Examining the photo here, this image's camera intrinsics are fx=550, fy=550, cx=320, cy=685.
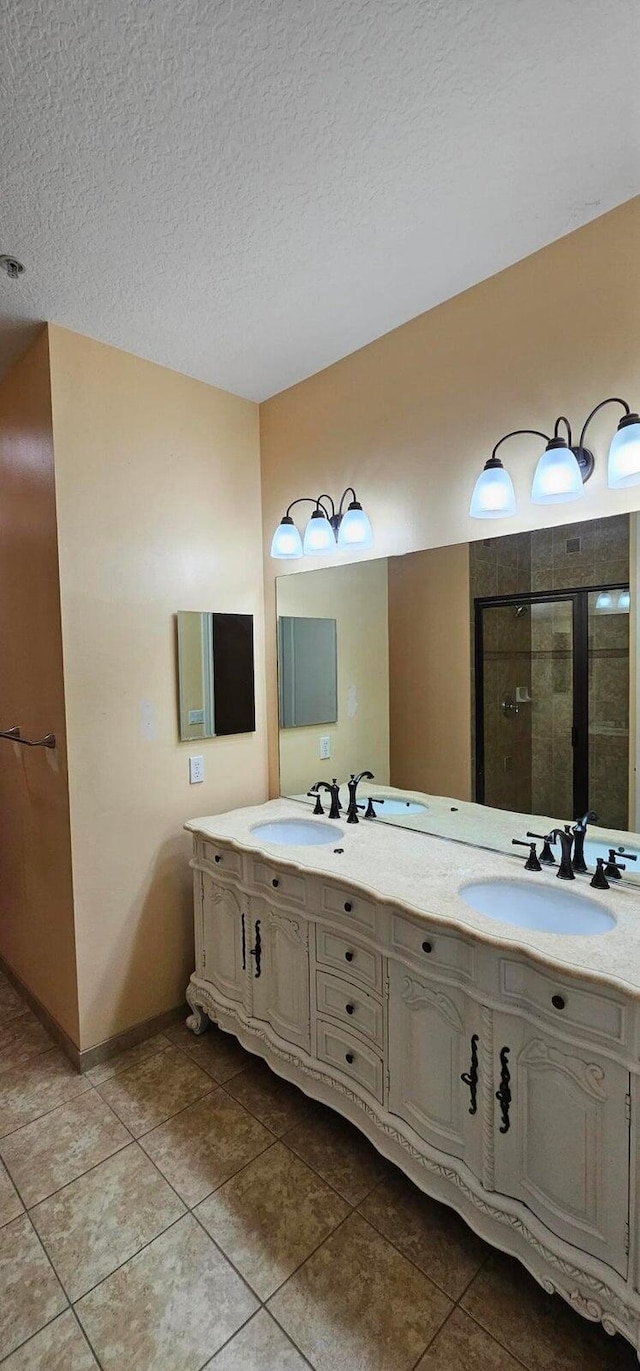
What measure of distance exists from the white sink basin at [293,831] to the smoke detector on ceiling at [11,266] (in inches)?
73.4

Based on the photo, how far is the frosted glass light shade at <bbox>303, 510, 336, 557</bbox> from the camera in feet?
7.02

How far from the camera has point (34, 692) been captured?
2078 mm

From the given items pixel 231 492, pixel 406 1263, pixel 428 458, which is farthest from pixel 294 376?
pixel 406 1263

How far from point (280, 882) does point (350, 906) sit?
0.29 metres

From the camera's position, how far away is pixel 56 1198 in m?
1.47

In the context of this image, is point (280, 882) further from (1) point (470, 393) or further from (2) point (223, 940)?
(1) point (470, 393)

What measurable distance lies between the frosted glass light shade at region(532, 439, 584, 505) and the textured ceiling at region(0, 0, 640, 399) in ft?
2.01

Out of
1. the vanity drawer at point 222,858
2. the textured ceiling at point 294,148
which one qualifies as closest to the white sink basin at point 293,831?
the vanity drawer at point 222,858

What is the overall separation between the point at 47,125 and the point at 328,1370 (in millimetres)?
2588

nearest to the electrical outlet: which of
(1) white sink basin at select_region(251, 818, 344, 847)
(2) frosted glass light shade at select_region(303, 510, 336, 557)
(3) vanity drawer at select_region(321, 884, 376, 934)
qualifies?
(1) white sink basin at select_region(251, 818, 344, 847)

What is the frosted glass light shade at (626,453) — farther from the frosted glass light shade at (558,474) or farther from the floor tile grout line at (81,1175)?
the floor tile grout line at (81,1175)

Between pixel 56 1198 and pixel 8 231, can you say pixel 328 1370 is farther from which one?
pixel 8 231

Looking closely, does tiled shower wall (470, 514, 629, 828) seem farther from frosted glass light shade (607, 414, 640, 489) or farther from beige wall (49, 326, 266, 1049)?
beige wall (49, 326, 266, 1049)

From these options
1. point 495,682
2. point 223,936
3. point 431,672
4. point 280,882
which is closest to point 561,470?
point 495,682
